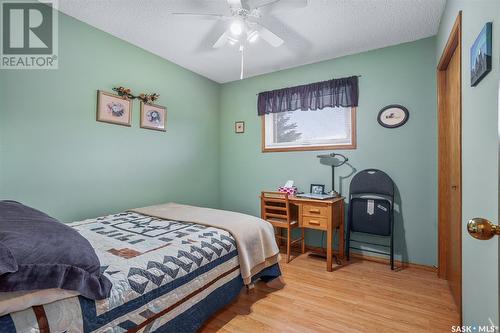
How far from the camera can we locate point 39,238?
1042 millimetres

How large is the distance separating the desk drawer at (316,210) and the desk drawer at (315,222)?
0.04 m

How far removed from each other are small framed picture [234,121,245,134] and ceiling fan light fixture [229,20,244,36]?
5.86 ft

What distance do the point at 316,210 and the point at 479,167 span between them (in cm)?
163

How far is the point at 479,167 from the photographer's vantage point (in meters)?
1.24

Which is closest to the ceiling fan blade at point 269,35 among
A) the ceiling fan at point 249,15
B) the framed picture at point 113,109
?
the ceiling fan at point 249,15

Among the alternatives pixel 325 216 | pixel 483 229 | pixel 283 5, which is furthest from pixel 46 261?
pixel 325 216

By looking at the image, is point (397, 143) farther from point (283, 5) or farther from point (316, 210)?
point (283, 5)

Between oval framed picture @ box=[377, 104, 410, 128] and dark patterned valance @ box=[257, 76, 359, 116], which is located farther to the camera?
dark patterned valance @ box=[257, 76, 359, 116]

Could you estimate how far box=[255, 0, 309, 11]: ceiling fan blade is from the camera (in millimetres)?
1875

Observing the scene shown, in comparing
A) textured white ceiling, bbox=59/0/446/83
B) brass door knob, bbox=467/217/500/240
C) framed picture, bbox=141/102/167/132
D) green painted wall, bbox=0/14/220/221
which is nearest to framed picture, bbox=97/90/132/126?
green painted wall, bbox=0/14/220/221

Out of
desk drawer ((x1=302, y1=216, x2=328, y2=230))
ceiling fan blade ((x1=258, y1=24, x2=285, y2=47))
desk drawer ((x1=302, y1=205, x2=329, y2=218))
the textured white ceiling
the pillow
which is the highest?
the textured white ceiling

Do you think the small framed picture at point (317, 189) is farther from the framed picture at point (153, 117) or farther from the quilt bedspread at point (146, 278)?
the framed picture at point (153, 117)

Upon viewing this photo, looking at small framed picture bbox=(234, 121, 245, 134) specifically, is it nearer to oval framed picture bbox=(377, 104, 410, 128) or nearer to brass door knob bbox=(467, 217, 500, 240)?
oval framed picture bbox=(377, 104, 410, 128)

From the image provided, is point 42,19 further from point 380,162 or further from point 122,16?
point 380,162
